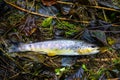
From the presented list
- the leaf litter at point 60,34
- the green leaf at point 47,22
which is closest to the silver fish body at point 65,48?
the leaf litter at point 60,34

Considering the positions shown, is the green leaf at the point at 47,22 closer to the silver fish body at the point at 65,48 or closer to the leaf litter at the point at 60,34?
the leaf litter at the point at 60,34

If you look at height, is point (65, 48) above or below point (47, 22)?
below

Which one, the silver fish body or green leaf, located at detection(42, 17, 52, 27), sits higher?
green leaf, located at detection(42, 17, 52, 27)

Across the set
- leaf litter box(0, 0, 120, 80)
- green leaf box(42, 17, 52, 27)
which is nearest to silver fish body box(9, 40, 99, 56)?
leaf litter box(0, 0, 120, 80)

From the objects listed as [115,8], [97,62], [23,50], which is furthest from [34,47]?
[115,8]

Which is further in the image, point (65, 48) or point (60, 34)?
point (60, 34)

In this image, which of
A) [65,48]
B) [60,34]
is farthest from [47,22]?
[65,48]

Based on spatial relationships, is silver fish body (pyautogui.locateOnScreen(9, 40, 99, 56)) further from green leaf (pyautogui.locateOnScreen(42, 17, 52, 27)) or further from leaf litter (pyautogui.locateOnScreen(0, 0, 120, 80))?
green leaf (pyautogui.locateOnScreen(42, 17, 52, 27))

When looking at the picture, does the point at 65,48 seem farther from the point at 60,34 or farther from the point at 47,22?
the point at 47,22

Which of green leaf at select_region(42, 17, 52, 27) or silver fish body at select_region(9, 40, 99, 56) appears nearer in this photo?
silver fish body at select_region(9, 40, 99, 56)
